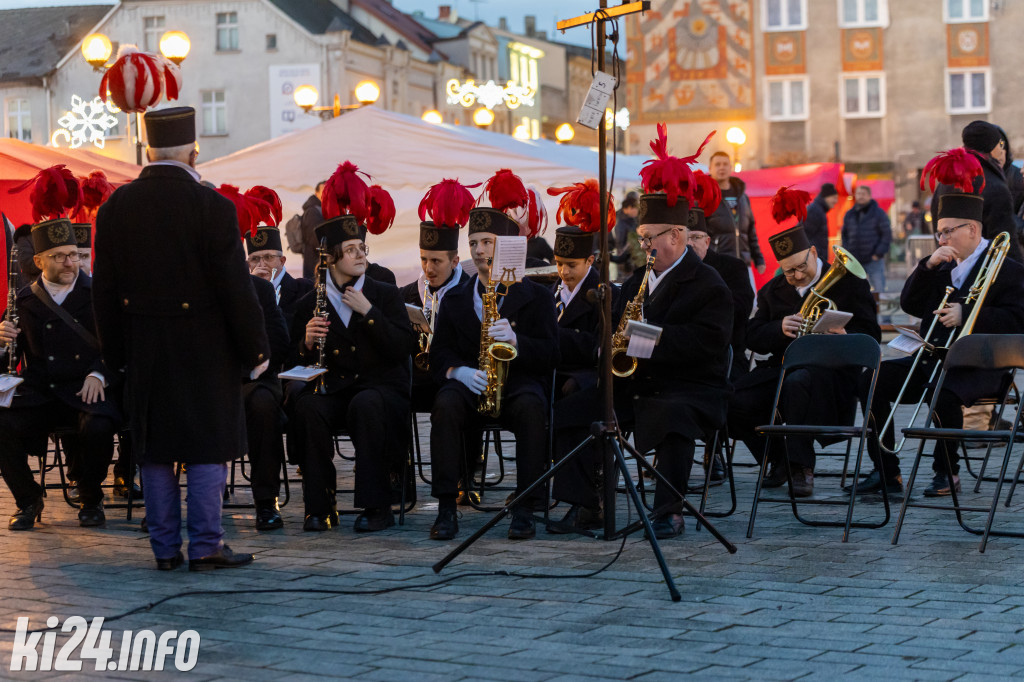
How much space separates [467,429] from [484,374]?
12.8 inches

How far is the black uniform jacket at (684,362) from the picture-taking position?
7758 mm

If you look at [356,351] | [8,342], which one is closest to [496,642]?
[356,351]

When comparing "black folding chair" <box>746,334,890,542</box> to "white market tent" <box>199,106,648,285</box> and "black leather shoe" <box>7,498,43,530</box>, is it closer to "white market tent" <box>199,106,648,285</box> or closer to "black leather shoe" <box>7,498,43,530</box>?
"black leather shoe" <box>7,498,43,530</box>

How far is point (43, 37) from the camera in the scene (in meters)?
54.7

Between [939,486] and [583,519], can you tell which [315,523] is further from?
[939,486]

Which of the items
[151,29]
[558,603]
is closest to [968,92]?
[151,29]

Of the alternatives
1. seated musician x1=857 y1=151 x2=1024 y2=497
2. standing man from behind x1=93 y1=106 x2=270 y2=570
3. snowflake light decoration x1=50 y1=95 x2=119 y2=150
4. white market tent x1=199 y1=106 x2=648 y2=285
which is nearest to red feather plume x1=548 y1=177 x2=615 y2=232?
seated musician x1=857 y1=151 x2=1024 y2=497

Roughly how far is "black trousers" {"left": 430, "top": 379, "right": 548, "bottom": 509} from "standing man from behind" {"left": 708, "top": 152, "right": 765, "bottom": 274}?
21.5ft

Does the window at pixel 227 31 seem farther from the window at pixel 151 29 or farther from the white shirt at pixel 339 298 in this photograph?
the white shirt at pixel 339 298

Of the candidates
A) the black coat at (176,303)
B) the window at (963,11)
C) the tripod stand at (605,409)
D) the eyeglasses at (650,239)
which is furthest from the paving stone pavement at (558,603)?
the window at (963,11)

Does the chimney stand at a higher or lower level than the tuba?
higher

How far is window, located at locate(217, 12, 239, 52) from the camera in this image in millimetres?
54688

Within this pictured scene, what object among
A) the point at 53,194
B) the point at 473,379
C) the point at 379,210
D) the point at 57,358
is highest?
the point at 53,194

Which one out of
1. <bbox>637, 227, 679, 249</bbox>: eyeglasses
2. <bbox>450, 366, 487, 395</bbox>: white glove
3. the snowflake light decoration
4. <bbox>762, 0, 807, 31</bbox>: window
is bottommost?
<bbox>450, 366, 487, 395</bbox>: white glove
